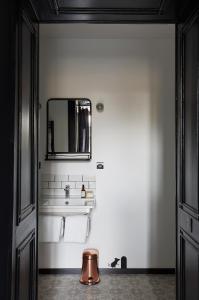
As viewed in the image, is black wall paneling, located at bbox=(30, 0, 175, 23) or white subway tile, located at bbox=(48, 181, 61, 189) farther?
white subway tile, located at bbox=(48, 181, 61, 189)

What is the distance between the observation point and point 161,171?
356 centimetres

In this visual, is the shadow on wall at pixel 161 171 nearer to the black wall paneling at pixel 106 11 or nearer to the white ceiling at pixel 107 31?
the white ceiling at pixel 107 31

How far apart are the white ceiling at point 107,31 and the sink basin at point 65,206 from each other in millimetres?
1848

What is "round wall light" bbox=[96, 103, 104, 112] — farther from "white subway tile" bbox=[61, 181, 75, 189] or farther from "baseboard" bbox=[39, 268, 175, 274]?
"baseboard" bbox=[39, 268, 175, 274]

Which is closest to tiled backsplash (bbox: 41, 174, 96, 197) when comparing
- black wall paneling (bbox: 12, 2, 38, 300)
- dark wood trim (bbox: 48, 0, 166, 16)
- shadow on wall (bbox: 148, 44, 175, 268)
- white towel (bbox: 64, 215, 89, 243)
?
white towel (bbox: 64, 215, 89, 243)

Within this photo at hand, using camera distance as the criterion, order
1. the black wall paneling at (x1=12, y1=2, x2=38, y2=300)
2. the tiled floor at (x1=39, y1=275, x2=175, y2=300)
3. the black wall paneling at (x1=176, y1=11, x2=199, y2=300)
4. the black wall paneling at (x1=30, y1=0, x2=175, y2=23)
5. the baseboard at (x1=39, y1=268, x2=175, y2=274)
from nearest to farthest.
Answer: the black wall paneling at (x1=12, y1=2, x2=38, y2=300)
the black wall paneling at (x1=176, y1=11, x2=199, y2=300)
the black wall paneling at (x1=30, y1=0, x2=175, y2=23)
the tiled floor at (x1=39, y1=275, x2=175, y2=300)
the baseboard at (x1=39, y1=268, x2=175, y2=274)

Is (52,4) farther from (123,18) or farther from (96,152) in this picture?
(96,152)

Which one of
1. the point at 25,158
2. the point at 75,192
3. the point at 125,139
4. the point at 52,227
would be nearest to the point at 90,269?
the point at 52,227

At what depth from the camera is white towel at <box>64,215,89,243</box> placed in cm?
330

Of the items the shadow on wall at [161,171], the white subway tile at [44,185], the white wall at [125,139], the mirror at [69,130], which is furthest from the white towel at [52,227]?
the shadow on wall at [161,171]

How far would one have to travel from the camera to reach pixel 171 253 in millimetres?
3555

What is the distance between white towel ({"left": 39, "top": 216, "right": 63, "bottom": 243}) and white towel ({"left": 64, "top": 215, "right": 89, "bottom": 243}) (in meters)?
0.08

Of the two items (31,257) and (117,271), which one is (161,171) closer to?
(117,271)

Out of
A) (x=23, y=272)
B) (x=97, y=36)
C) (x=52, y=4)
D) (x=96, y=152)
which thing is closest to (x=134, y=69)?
(x=97, y=36)
